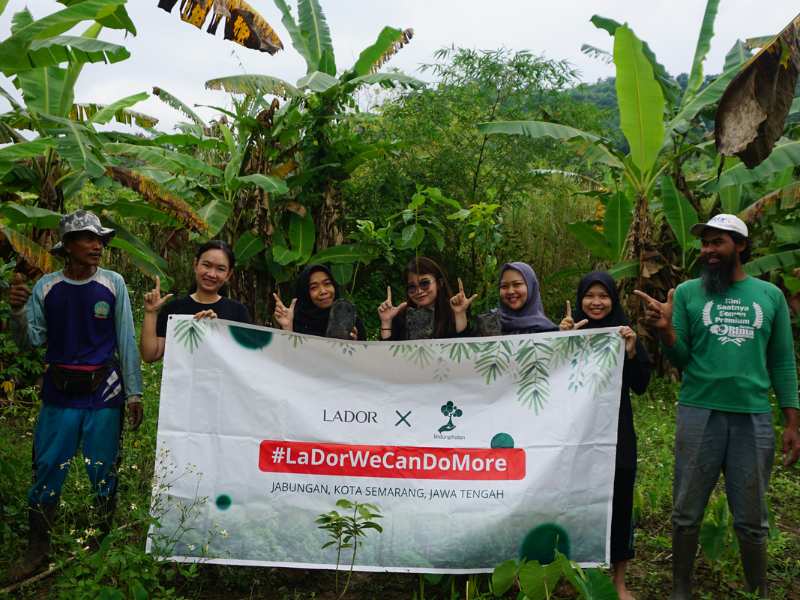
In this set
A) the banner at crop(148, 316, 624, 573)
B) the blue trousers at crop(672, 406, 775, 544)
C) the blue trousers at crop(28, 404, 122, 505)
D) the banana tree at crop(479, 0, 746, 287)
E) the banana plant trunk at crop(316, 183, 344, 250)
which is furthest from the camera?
the banana plant trunk at crop(316, 183, 344, 250)

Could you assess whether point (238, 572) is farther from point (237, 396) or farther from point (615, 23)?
point (615, 23)

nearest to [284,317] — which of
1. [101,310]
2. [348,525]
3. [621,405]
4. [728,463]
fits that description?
[101,310]

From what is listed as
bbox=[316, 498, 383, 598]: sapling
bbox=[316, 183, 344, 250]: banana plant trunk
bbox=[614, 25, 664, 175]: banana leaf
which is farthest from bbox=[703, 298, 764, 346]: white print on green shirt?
bbox=[316, 183, 344, 250]: banana plant trunk

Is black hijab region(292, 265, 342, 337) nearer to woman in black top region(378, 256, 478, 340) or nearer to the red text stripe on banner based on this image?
woman in black top region(378, 256, 478, 340)

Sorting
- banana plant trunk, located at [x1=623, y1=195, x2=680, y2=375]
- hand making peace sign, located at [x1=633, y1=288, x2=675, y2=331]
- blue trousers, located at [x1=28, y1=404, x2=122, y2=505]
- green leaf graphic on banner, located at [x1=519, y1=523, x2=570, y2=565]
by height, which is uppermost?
banana plant trunk, located at [x1=623, y1=195, x2=680, y2=375]

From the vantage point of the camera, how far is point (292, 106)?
27.5ft

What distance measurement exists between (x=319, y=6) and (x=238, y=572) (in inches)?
269

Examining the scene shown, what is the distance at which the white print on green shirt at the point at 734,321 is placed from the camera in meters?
3.75

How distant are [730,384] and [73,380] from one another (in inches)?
122

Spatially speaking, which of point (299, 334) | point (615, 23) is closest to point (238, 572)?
point (299, 334)

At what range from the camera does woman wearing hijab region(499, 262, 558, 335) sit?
4.34 meters

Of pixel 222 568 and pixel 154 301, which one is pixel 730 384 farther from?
pixel 154 301

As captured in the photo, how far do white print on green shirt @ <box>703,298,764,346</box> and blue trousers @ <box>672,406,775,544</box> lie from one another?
1.15 feet

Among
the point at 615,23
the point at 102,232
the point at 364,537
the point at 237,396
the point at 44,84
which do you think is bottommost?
the point at 364,537
